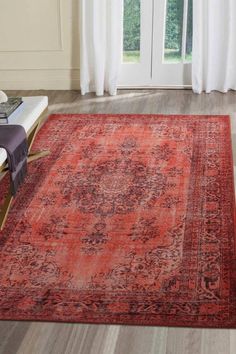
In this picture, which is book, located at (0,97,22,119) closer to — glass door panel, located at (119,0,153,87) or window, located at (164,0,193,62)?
glass door panel, located at (119,0,153,87)

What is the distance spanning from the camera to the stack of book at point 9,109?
3.43m

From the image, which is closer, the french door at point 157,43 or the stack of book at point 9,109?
the stack of book at point 9,109

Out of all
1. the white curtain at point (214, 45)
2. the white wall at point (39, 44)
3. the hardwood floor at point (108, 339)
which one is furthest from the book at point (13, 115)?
the white curtain at point (214, 45)

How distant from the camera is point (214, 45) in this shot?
5.25m

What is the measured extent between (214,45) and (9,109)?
93.5 inches

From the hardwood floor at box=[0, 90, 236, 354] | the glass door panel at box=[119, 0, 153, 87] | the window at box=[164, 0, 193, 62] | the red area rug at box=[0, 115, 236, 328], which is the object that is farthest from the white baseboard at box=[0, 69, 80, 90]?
the hardwood floor at box=[0, 90, 236, 354]

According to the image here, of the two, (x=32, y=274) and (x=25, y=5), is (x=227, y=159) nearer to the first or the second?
(x=32, y=274)

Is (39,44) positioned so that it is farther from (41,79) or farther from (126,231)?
(126,231)

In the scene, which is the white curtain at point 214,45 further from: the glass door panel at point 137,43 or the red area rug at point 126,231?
the red area rug at point 126,231

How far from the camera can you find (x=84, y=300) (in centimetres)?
250

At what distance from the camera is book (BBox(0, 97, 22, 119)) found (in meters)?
3.43

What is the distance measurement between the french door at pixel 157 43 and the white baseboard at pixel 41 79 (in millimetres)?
454

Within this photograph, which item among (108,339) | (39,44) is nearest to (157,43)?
(39,44)

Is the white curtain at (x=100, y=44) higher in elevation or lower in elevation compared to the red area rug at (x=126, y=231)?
higher
